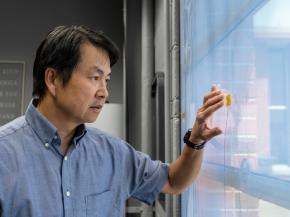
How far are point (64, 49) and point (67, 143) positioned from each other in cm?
28

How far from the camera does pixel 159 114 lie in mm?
2111

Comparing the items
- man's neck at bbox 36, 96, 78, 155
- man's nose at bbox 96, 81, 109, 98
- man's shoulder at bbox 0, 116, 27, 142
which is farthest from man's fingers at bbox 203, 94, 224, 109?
man's shoulder at bbox 0, 116, 27, 142

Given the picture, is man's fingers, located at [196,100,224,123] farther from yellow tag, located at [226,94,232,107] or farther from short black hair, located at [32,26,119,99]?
short black hair, located at [32,26,119,99]

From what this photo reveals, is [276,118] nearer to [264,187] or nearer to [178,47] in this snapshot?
[264,187]

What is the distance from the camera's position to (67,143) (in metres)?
1.04

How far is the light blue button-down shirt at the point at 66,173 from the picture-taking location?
894 mm

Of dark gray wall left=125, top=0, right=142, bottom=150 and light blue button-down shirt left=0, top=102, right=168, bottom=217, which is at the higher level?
dark gray wall left=125, top=0, right=142, bottom=150

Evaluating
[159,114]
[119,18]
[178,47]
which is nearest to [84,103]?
[178,47]

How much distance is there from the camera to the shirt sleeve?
1124 mm

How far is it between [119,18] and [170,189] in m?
2.74

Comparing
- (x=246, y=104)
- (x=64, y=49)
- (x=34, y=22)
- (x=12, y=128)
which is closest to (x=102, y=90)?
(x=64, y=49)

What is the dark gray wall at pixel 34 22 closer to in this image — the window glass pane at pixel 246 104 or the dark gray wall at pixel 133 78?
the dark gray wall at pixel 133 78

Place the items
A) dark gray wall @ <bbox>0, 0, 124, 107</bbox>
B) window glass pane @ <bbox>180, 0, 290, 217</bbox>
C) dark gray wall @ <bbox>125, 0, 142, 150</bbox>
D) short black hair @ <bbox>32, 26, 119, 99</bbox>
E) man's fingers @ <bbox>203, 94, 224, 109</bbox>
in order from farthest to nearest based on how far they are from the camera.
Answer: dark gray wall @ <bbox>0, 0, 124, 107</bbox> < dark gray wall @ <bbox>125, 0, 142, 150</bbox> < short black hair @ <bbox>32, 26, 119, 99</bbox> < man's fingers @ <bbox>203, 94, 224, 109</bbox> < window glass pane @ <bbox>180, 0, 290, 217</bbox>

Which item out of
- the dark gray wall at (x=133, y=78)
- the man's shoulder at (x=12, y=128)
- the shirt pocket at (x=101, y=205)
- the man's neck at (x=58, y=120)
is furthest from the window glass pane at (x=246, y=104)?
the dark gray wall at (x=133, y=78)
